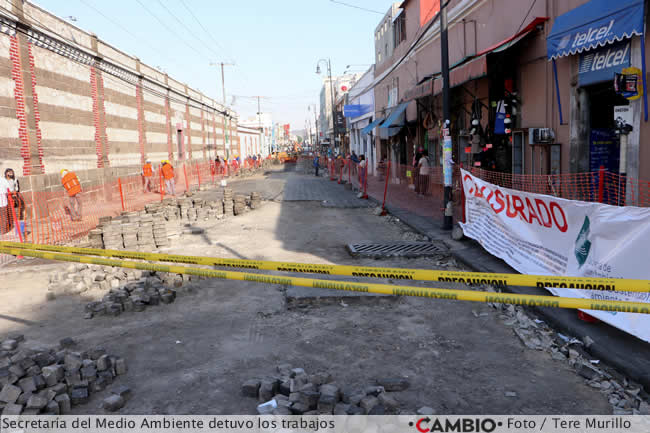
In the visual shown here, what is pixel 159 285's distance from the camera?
7.33 metres

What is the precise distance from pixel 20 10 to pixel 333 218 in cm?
1213

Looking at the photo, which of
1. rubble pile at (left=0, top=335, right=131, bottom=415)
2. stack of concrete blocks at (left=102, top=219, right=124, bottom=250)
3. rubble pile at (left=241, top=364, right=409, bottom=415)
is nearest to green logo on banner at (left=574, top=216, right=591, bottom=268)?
rubble pile at (left=241, top=364, right=409, bottom=415)

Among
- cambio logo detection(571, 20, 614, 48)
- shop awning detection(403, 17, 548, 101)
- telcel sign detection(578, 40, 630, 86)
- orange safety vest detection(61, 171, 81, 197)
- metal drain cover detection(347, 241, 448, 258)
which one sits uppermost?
shop awning detection(403, 17, 548, 101)

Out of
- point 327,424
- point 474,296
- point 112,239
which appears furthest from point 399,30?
point 327,424

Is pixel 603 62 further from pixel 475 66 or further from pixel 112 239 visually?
pixel 112 239

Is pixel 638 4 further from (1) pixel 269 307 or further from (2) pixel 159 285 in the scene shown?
(2) pixel 159 285

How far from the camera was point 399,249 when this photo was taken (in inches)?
390

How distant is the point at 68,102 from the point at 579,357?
64.9 feet

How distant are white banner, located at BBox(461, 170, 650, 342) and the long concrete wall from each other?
14.4m

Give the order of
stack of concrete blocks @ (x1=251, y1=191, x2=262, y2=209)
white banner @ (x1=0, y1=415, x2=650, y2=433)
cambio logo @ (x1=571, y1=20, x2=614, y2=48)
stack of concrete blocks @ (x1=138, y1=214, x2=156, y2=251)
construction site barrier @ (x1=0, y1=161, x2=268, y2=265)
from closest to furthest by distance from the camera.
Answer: white banner @ (x1=0, y1=415, x2=650, y2=433) < cambio logo @ (x1=571, y1=20, x2=614, y2=48) < stack of concrete blocks @ (x1=138, y1=214, x2=156, y2=251) < construction site barrier @ (x1=0, y1=161, x2=268, y2=265) < stack of concrete blocks @ (x1=251, y1=191, x2=262, y2=209)

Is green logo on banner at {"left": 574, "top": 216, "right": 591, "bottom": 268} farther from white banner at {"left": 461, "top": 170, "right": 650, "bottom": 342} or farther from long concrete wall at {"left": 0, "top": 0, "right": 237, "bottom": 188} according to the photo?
long concrete wall at {"left": 0, "top": 0, "right": 237, "bottom": 188}

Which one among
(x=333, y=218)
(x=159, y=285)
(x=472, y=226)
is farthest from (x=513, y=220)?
(x=333, y=218)

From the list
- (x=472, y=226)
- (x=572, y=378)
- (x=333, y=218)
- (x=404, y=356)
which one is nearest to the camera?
(x=572, y=378)

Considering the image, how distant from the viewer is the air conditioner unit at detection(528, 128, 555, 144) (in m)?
10.6
